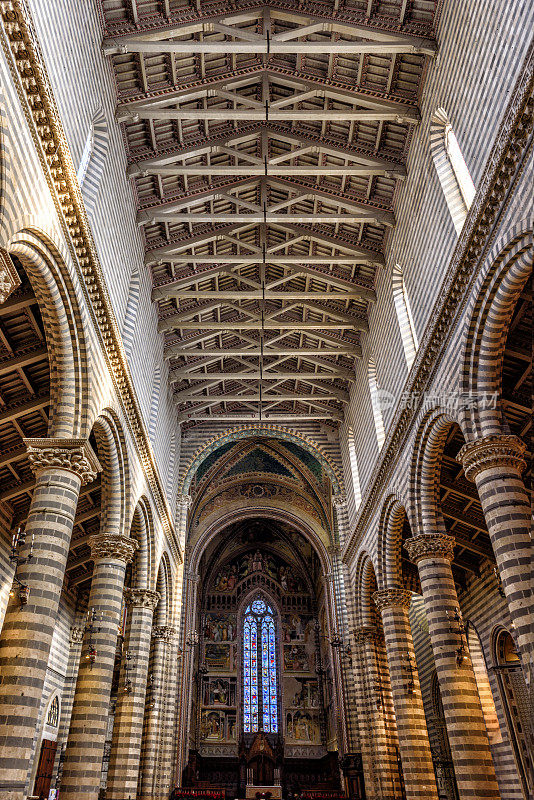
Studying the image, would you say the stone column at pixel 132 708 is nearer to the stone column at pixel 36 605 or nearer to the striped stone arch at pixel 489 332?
the stone column at pixel 36 605

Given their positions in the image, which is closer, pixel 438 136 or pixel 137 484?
pixel 438 136

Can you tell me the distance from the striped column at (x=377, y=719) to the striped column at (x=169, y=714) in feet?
23.7

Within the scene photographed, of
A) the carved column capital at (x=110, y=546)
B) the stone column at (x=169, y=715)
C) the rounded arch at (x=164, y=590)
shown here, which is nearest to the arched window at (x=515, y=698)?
the carved column capital at (x=110, y=546)

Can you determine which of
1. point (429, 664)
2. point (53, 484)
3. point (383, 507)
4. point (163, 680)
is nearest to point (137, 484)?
point (53, 484)

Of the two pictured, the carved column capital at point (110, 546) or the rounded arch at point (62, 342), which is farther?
the carved column capital at point (110, 546)

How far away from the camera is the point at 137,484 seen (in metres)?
18.7

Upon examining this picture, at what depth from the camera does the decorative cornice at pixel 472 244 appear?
1052cm

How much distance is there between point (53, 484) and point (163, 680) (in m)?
15.0

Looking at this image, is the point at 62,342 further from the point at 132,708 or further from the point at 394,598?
the point at 394,598

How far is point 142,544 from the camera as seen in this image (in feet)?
67.7

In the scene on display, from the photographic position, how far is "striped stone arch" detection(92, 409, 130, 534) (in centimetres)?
1672

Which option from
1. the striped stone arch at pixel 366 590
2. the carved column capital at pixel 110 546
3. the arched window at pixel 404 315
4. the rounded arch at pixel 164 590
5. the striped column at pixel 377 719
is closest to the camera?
the carved column capital at pixel 110 546

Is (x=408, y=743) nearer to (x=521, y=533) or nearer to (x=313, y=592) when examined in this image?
(x=521, y=533)

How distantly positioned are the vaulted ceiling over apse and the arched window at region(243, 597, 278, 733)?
1916 centimetres
